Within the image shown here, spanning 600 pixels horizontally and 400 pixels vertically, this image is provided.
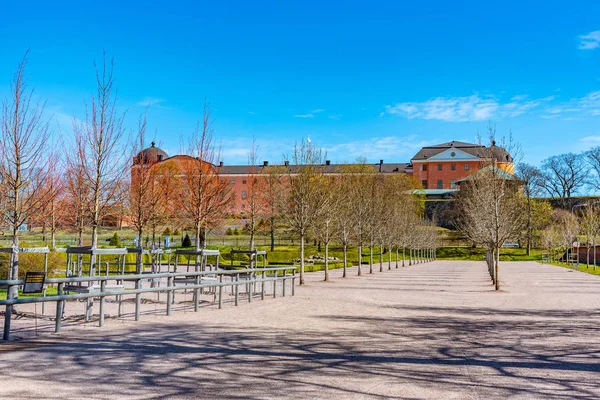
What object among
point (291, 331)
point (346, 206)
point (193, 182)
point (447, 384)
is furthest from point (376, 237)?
point (447, 384)

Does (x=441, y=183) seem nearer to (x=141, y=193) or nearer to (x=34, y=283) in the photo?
(x=141, y=193)

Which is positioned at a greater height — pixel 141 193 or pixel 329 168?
Answer: pixel 329 168

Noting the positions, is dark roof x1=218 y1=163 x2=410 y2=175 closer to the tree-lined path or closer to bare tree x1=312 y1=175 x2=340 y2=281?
bare tree x1=312 y1=175 x2=340 y2=281

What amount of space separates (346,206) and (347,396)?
81.4 feet

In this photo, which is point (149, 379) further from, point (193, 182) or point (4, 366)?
point (193, 182)

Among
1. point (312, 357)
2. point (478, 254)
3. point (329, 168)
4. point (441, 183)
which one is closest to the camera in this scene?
point (312, 357)

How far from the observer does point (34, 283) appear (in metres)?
8.36

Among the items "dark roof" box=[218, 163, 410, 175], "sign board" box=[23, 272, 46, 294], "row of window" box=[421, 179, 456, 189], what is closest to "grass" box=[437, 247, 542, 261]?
"row of window" box=[421, 179, 456, 189]

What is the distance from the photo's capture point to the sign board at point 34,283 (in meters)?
8.28

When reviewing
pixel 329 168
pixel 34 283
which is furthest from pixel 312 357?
pixel 329 168

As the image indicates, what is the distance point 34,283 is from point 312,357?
444 cm

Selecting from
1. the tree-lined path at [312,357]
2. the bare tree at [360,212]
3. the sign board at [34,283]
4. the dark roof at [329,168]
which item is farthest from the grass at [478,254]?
the sign board at [34,283]

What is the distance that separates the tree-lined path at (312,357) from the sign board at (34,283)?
2.57 ft

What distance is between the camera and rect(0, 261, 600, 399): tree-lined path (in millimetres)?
5570
